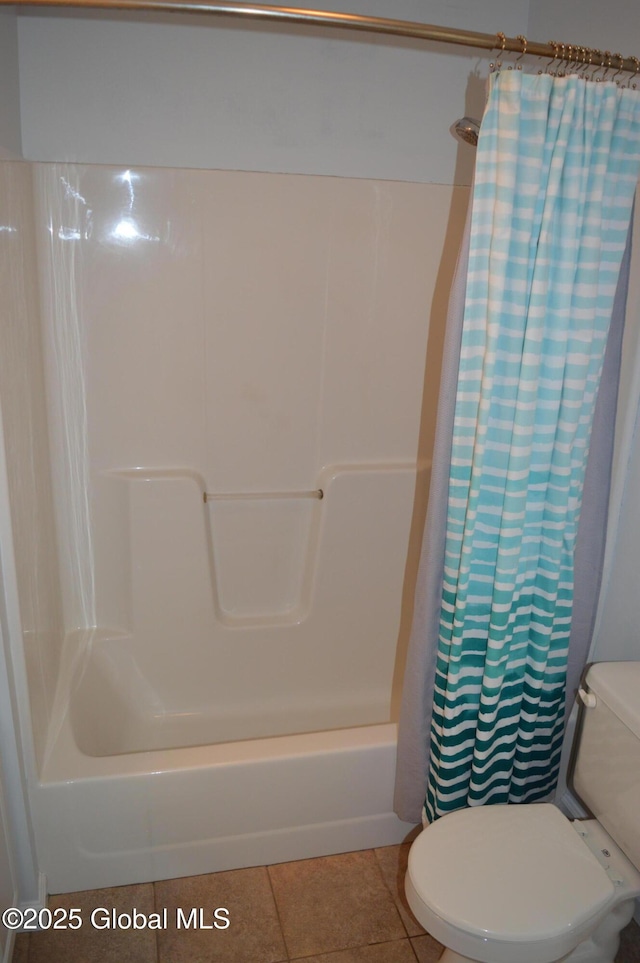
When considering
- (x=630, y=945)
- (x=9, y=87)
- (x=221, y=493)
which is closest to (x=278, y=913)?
(x=630, y=945)

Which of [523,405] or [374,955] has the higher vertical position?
[523,405]

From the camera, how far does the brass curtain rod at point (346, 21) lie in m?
1.15

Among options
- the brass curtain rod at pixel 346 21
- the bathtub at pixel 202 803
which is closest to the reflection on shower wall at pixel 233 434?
the bathtub at pixel 202 803

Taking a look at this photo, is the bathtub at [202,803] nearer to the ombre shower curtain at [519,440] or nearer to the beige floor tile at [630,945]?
the ombre shower curtain at [519,440]

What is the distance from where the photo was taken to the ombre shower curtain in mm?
1308

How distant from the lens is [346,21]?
3.95 feet

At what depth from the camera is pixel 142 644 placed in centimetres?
226

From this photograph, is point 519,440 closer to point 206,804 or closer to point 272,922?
point 206,804

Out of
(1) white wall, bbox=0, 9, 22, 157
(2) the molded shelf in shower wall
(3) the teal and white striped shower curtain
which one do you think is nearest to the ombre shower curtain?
(3) the teal and white striped shower curtain

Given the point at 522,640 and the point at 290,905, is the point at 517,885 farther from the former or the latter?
the point at 290,905

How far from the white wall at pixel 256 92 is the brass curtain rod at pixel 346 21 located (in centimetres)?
77

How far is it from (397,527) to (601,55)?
4.83 ft

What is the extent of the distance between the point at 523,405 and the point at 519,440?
7 centimetres

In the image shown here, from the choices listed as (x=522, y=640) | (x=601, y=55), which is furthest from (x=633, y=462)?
(x=601, y=55)
